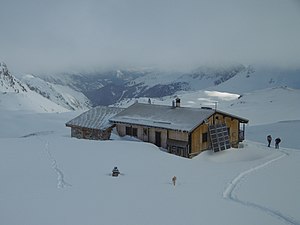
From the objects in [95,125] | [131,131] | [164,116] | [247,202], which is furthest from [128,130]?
[247,202]

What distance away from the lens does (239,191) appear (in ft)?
62.8

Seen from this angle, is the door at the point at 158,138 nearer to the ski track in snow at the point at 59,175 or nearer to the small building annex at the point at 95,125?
the small building annex at the point at 95,125

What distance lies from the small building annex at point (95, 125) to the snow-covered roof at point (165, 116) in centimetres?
130

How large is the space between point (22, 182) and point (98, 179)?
149 inches

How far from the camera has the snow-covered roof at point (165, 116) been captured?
3394cm

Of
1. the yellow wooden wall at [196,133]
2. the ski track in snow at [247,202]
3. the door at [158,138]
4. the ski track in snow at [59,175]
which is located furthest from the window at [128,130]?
the ski track in snow at [247,202]

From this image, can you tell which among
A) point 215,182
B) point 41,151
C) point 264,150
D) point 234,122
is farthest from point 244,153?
point 41,151

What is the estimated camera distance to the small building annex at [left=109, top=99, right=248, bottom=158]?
3344 centimetres

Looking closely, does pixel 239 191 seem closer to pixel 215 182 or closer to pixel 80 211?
pixel 215 182

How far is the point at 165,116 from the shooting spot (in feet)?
121

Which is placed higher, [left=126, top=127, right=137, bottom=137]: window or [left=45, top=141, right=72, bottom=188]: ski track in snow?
[left=45, top=141, right=72, bottom=188]: ski track in snow

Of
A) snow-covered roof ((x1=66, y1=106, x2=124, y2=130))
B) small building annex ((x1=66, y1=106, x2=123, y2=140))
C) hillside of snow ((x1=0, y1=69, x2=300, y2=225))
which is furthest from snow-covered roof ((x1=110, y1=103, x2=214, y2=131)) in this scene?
hillside of snow ((x1=0, y1=69, x2=300, y2=225))

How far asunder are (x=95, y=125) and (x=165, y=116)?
851cm

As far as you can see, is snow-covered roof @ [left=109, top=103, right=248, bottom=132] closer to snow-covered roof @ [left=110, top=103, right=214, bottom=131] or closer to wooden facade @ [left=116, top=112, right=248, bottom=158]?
snow-covered roof @ [left=110, top=103, right=214, bottom=131]
